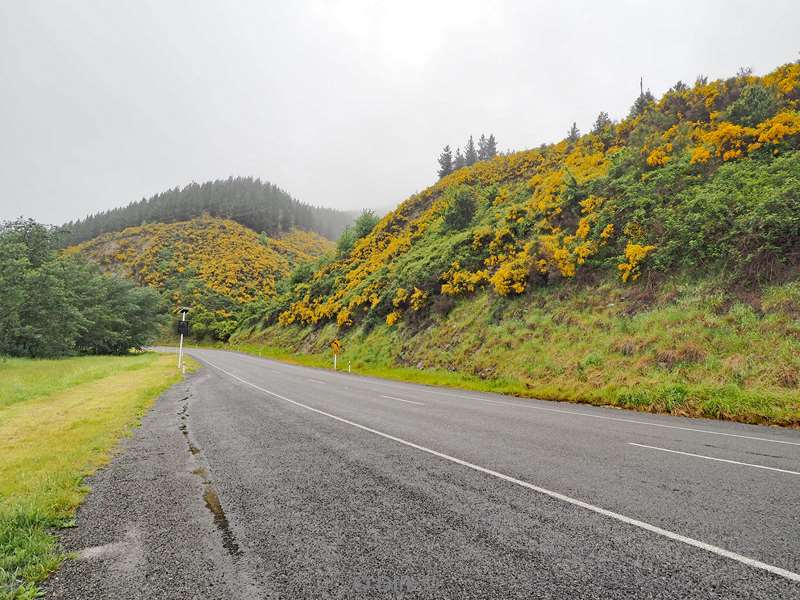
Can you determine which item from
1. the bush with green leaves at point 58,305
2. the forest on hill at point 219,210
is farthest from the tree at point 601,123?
the forest on hill at point 219,210

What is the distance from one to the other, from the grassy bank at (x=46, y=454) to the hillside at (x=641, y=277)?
13.1m

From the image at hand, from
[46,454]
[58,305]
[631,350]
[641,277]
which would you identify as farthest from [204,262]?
[631,350]

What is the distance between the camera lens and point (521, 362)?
1781cm

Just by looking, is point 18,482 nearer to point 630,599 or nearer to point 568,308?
point 630,599

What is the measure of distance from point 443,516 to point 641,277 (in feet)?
56.9

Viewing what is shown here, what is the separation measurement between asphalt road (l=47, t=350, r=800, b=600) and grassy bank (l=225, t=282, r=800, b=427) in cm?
275

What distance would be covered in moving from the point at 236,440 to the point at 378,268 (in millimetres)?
34059

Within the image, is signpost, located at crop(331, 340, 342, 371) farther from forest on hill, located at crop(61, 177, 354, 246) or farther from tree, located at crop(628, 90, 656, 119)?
forest on hill, located at crop(61, 177, 354, 246)

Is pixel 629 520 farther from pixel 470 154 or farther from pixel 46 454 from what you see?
pixel 470 154

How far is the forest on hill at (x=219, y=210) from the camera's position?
117 metres

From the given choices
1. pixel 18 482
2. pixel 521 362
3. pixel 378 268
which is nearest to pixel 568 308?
pixel 521 362

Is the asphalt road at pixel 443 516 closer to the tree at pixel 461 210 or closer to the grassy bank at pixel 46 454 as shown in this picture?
the grassy bank at pixel 46 454

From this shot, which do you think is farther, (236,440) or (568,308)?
(568,308)

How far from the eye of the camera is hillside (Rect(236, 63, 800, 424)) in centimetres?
1213
